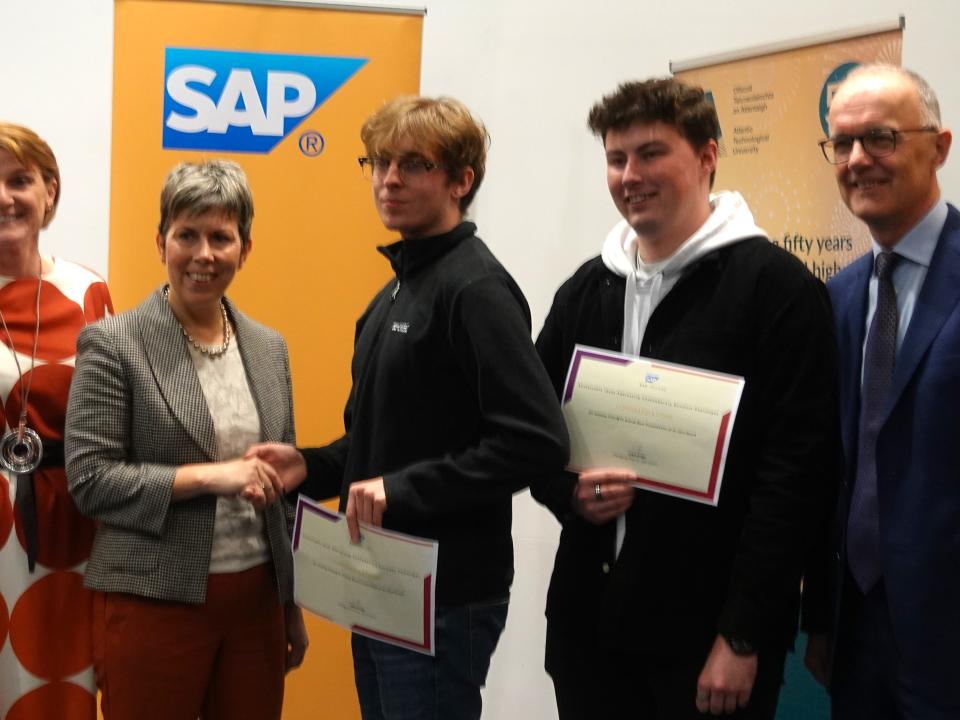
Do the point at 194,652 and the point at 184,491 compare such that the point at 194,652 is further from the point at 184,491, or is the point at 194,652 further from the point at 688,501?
the point at 688,501

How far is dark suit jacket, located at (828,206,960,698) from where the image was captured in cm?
Answer: 167

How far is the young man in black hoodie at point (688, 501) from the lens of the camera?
68.4 inches

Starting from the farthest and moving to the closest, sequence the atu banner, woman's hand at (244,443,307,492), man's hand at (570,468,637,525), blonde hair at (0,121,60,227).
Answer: the atu banner
blonde hair at (0,121,60,227)
woman's hand at (244,443,307,492)
man's hand at (570,468,637,525)

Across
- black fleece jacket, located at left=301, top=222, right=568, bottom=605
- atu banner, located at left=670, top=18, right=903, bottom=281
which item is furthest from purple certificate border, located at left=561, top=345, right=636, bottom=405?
atu banner, located at left=670, top=18, right=903, bottom=281

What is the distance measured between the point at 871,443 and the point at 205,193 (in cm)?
140

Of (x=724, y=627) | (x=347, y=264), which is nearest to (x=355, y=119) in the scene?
(x=347, y=264)

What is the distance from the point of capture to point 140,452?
1.94m

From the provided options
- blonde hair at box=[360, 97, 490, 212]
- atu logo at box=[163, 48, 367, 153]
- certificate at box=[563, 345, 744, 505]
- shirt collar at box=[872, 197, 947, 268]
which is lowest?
certificate at box=[563, 345, 744, 505]

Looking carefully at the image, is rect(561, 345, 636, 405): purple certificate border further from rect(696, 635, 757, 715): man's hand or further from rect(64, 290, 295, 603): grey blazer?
rect(64, 290, 295, 603): grey blazer

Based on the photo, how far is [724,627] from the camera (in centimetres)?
172

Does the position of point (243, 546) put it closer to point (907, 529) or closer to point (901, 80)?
point (907, 529)

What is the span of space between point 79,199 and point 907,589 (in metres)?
3.38

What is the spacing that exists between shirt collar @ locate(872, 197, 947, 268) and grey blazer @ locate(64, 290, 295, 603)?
4.64 ft

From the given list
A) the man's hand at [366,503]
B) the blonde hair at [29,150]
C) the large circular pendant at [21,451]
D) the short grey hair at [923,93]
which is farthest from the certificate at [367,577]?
the short grey hair at [923,93]
